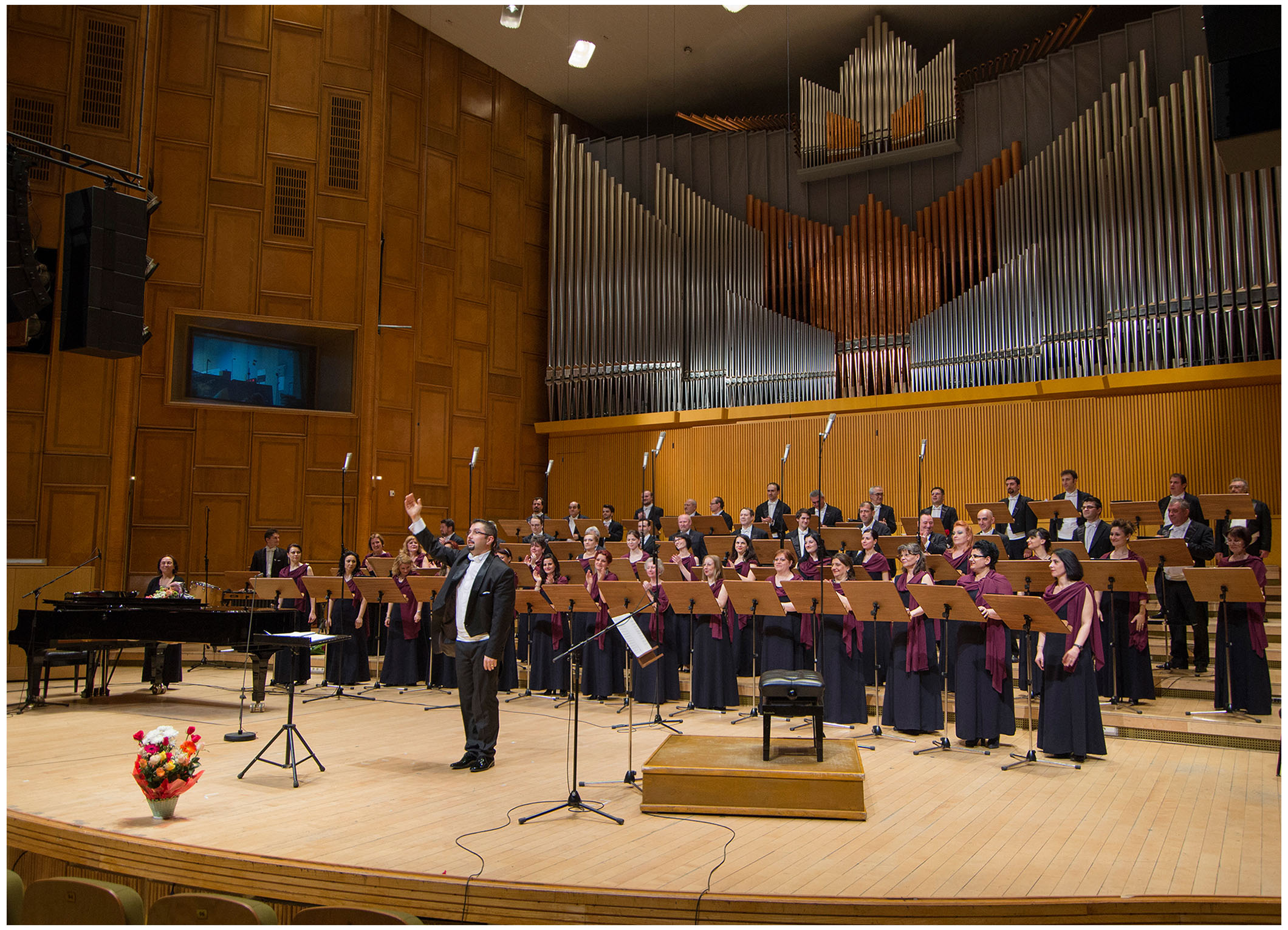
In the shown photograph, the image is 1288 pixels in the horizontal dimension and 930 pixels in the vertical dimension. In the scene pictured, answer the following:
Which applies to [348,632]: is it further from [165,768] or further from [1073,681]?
[1073,681]

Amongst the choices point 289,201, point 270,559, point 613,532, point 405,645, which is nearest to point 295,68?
point 289,201

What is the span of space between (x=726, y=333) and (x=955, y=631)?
6639 millimetres

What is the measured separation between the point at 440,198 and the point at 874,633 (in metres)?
8.31

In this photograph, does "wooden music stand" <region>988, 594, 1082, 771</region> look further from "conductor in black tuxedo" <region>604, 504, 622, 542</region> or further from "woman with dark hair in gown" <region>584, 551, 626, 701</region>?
"conductor in black tuxedo" <region>604, 504, 622, 542</region>

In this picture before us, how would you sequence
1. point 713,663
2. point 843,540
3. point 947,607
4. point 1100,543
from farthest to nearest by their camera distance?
point 843,540 < point 1100,543 < point 713,663 < point 947,607

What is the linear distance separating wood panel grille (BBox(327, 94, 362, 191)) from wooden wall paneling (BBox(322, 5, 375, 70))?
19.0 inches

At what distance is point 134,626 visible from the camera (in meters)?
7.03

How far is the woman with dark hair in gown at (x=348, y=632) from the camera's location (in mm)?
8617

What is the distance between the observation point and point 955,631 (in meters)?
6.41

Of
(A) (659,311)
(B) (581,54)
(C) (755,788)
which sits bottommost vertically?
(C) (755,788)

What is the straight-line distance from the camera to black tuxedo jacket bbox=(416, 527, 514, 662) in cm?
542

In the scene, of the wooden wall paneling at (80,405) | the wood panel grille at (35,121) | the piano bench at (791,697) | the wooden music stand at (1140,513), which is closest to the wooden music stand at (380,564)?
the wooden wall paneling at (80,405)

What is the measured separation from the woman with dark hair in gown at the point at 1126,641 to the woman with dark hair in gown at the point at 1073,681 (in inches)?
37.2

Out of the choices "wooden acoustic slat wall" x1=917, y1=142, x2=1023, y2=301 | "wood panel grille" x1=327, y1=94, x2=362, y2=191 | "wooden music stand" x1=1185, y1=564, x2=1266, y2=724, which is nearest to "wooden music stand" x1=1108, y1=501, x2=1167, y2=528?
"wooden music stand" x1=1185, y1=564, x2=1266, y2=724
